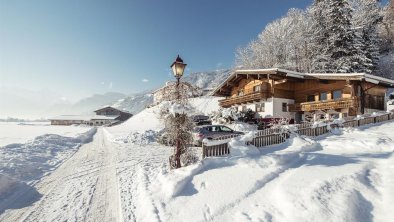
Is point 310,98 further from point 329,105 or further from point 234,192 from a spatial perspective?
point 234,192

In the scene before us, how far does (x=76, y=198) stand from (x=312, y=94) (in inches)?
1098

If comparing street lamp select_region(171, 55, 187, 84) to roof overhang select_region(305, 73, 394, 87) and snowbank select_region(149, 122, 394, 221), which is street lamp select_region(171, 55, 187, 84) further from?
roof overhang select_region(305, 73, 394, 87)

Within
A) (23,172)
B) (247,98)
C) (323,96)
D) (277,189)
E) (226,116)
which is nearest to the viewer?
(277,189)

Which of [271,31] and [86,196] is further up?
[271,31]

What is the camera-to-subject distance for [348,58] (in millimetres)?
36094

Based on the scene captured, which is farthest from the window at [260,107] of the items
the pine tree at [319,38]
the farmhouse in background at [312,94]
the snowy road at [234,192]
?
the snowy road at [234,192]

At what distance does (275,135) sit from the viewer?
14.4 m

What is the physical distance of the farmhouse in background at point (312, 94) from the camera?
24750 mm

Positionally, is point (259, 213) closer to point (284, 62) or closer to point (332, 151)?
point (332, 151)

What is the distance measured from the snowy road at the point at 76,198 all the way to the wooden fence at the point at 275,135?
430 centimetres

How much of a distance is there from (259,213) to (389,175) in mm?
4813

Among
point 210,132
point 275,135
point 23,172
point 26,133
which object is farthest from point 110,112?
→ point 275,135

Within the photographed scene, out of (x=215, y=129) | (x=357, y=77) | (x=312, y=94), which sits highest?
(x=357, y=77)

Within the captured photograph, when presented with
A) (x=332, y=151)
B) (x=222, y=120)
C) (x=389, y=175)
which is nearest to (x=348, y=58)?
(x=222, y=120)
